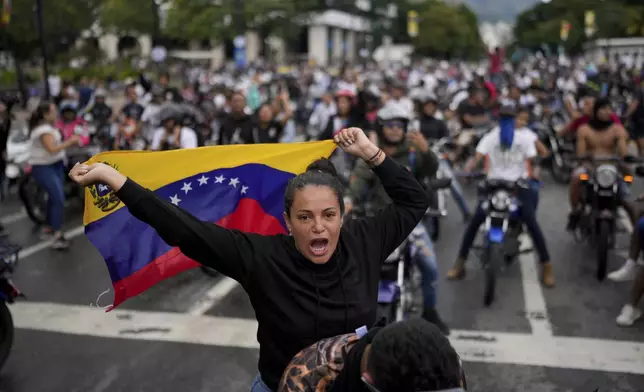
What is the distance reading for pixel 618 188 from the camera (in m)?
7.67

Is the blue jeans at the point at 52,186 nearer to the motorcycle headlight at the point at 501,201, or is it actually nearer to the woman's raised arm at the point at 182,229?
the motorcycle headlight at the point at 501,201

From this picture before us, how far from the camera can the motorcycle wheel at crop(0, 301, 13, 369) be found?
5344 millimetres

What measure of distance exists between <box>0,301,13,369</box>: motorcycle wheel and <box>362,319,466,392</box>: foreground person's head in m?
4.30

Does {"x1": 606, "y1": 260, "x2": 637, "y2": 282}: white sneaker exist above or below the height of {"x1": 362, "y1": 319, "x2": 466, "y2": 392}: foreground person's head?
below

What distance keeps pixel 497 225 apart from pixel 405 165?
1.43 metres

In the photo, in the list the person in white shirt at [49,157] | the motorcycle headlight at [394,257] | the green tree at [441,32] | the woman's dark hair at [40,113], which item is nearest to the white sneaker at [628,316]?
the motorcycle headlight at [394,257]

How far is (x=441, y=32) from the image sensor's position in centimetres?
10975

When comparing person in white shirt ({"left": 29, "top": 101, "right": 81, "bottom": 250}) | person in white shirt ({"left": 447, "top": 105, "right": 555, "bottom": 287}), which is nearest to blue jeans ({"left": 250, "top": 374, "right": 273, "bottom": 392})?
person in white shirt ({"left": 447, "top": 105, "right": 555, "bottom": 287})

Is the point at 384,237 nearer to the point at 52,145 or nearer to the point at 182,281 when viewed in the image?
the point at 182,281

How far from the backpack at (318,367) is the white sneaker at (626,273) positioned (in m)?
5.66

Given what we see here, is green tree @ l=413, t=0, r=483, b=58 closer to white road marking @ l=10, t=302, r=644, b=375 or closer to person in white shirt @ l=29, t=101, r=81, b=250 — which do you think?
person in white shirt @ l=29, t=101, r=81, b=250

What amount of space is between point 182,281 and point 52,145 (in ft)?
8.14

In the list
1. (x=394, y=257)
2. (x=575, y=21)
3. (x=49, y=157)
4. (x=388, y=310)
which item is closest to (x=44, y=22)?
(x=49, y=157)

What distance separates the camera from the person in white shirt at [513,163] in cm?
730
